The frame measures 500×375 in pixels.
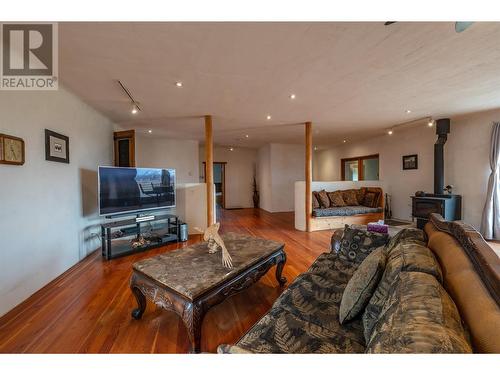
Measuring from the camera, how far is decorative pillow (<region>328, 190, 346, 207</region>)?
5.30 metres

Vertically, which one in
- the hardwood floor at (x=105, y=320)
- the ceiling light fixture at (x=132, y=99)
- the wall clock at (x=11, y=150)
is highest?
the ceiling light fixture at (x=132, y=99)

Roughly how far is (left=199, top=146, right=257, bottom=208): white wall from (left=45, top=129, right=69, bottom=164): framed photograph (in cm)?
561

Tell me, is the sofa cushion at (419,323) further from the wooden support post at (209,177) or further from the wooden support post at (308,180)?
the wooden support post at (308,180)

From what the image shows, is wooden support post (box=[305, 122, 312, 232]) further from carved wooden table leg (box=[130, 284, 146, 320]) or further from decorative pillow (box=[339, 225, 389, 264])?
carved wooden table leg (box=[130, 284, 146, 320])

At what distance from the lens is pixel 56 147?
2.57 m

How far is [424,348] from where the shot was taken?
0.56 metres

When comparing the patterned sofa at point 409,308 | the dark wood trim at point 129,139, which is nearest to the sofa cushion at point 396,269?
the patterned sofa at point 409,308

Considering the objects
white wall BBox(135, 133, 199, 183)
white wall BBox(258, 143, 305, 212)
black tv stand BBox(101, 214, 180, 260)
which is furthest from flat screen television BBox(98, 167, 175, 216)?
white wall BBox(258, 143, 305, 212)

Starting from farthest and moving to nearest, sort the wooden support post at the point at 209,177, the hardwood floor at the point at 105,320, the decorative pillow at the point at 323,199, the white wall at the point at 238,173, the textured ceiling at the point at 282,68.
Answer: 1. the white wall at the point at 238,173
2. the decorative pillow at the point at 323,199
3. the wooden support post at the point at 209,177
4. the textured ceiling at the point at 282,68
5. the hardwood floor at the point at 105,320

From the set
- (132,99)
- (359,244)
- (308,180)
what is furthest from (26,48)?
(308,180)

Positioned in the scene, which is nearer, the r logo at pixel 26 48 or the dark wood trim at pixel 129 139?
the r logo at pixel 26 48

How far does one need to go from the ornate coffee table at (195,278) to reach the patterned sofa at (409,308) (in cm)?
43

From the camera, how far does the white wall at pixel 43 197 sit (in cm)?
193
